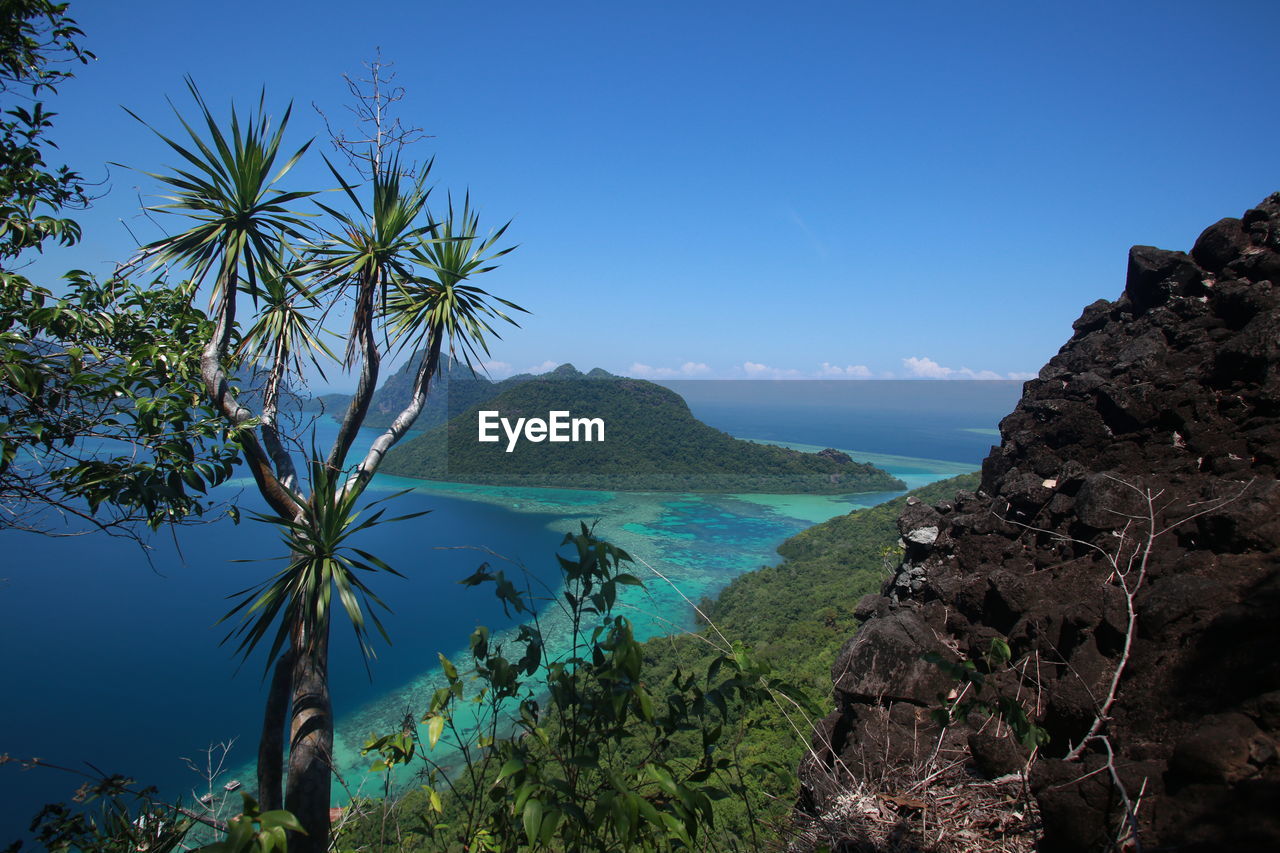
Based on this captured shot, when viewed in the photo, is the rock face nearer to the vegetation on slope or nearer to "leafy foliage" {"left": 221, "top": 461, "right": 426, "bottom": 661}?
the vegetation on slope

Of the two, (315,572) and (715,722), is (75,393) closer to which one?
(315,572)

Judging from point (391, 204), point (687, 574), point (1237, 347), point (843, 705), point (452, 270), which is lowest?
point (687, 574)

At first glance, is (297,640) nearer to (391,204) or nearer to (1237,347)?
(391,204)

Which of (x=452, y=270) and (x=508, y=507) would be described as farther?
(x=508, y=507)

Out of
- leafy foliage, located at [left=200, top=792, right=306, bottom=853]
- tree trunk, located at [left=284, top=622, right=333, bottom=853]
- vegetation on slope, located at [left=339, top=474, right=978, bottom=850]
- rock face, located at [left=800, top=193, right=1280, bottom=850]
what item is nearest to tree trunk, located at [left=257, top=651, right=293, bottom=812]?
tree trunk, located at [left=284, top=622, right=333, bottom=853]

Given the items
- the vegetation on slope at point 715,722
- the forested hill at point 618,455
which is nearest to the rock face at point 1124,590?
the vegetation on slope at point 715,722

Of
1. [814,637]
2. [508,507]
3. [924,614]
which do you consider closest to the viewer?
[924,614]

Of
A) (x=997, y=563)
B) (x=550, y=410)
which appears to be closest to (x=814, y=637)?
(x=997, y=563)
